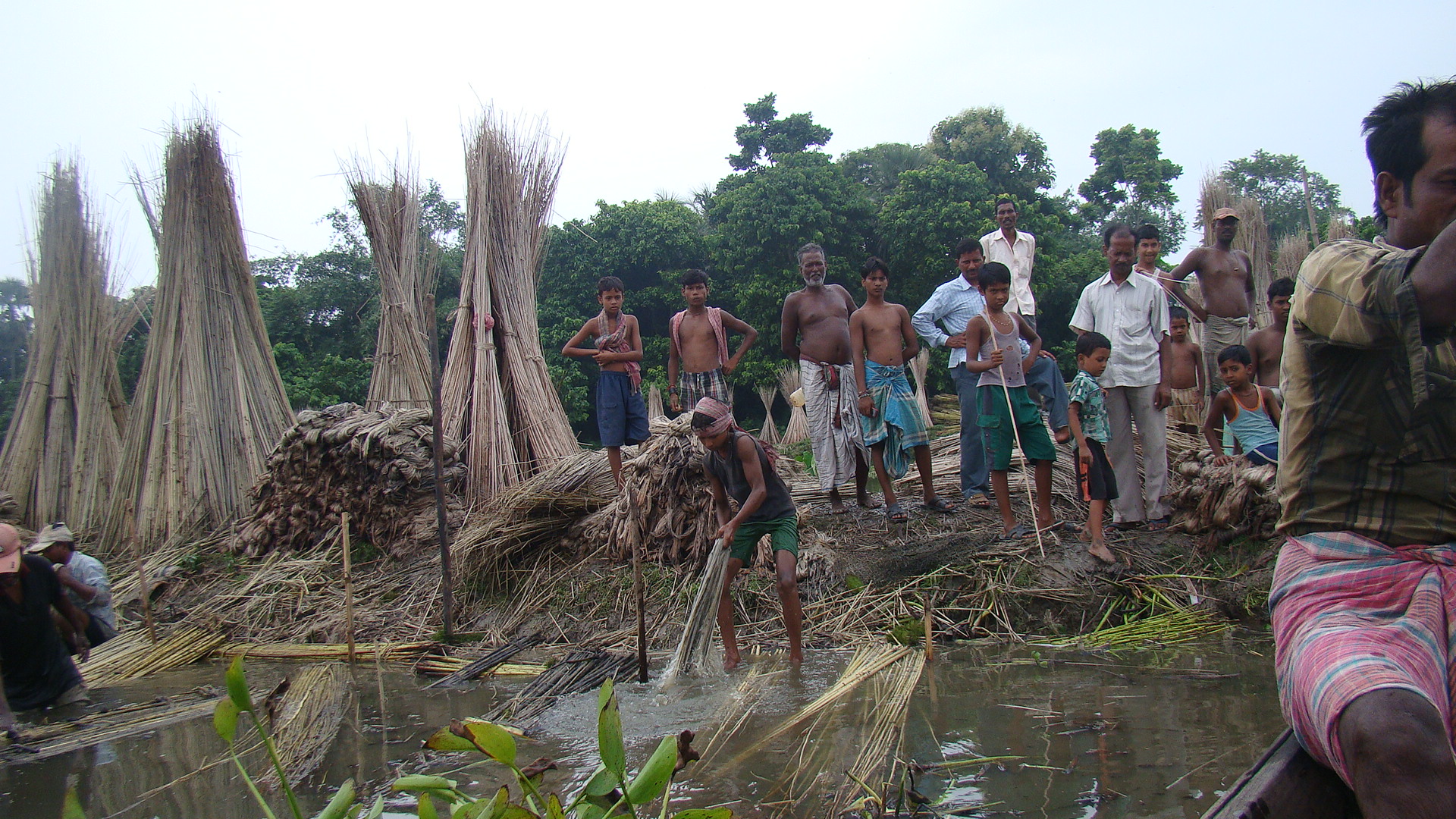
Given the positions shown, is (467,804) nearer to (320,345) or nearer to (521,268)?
(521,268)

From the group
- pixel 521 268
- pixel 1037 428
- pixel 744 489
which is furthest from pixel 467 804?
pixel 521 268

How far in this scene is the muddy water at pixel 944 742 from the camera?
264cm

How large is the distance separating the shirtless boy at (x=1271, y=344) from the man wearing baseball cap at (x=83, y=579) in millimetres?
7320

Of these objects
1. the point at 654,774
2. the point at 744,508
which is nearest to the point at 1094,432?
the point at 744,508

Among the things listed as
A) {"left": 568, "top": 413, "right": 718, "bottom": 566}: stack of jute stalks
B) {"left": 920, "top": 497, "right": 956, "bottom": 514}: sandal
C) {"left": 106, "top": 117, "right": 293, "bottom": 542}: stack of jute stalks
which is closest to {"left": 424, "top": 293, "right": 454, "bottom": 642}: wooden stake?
{"left": 568, "top": 413, "right": 718, "bottom": 566}: stack of jute stalks

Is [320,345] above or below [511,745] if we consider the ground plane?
above

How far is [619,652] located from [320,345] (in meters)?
16.5

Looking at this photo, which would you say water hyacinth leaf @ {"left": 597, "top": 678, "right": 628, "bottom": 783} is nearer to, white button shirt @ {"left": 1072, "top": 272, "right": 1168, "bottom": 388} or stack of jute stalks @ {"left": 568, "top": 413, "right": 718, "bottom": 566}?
stack of jute stalks @ {"left": 568, "top": 413, "right": 718, "bottom": 566}

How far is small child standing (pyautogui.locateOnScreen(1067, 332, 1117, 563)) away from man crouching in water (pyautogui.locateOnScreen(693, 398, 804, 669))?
1662mm

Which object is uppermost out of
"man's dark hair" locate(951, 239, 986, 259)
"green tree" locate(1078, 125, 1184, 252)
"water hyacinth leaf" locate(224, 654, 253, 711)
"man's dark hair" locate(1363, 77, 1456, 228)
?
"green tree" locate(1078, 125, 1184, 252)

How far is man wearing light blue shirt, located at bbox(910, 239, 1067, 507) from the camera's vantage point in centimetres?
570

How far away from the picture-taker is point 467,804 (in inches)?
63.5

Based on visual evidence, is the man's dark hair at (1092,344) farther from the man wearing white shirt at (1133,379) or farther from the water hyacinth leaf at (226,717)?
the water hyacinth leaf at (226,717)

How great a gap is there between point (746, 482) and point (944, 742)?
5.55ft
